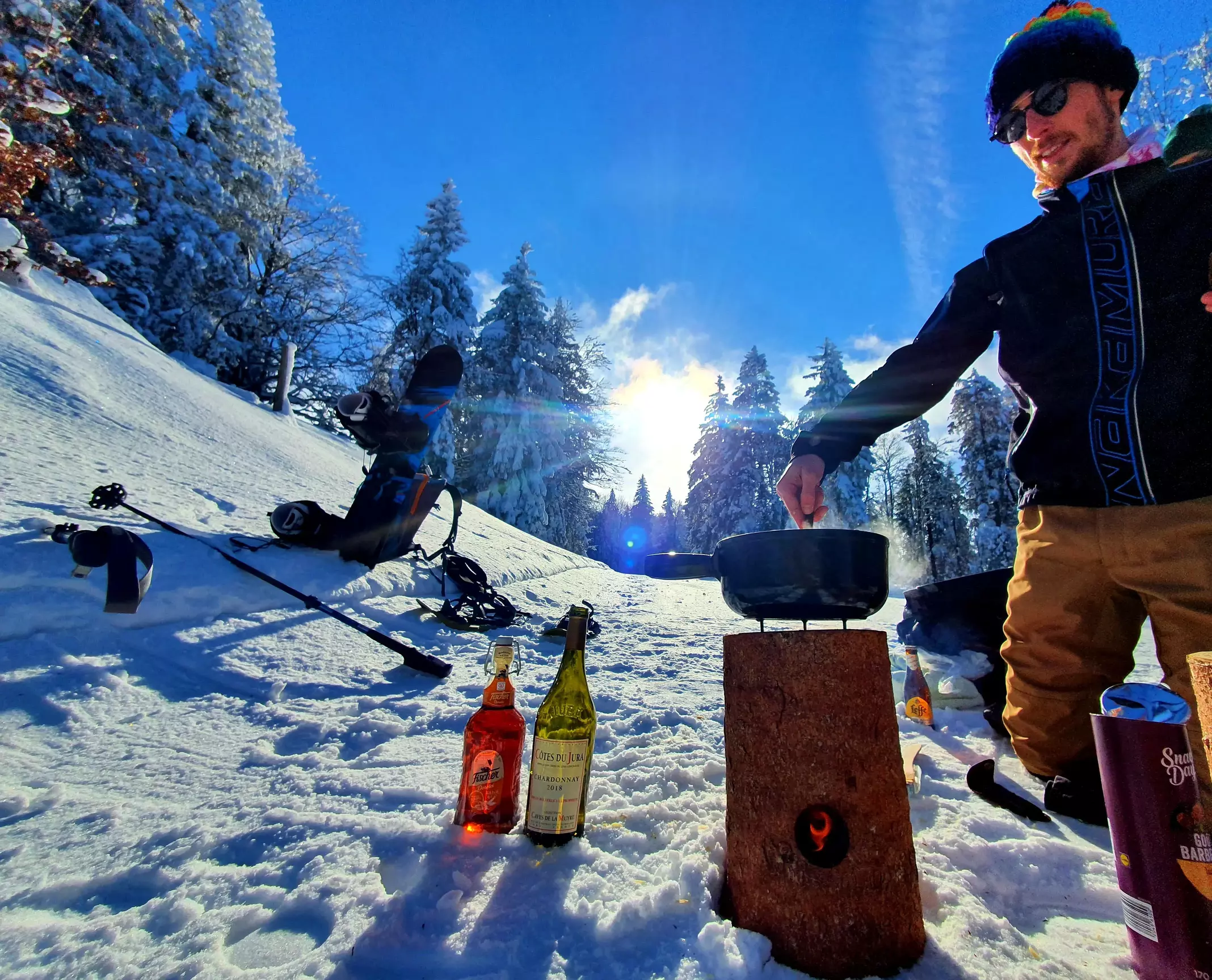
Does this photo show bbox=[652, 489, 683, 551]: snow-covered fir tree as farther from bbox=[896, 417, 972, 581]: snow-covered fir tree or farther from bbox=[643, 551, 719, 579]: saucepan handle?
bbox=[643, 551, 719, 579]: saucepan handle

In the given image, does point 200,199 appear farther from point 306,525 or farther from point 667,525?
point 667,525

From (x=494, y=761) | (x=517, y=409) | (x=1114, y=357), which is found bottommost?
(x=494, y=761)

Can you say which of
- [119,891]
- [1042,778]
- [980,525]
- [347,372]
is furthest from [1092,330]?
[980,525]

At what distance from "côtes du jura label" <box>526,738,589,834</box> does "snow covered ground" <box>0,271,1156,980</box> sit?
70mm

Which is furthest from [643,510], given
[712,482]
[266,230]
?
[266,230]

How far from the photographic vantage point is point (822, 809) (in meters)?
1.12

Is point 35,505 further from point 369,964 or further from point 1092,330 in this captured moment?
point 1092,330

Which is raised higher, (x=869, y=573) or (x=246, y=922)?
(x=869, y=573)

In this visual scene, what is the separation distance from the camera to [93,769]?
1718 mm

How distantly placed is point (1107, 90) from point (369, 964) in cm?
335

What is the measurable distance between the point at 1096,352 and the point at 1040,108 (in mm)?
936

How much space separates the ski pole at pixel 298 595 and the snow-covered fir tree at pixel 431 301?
15.3 meters

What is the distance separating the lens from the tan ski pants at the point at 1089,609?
159 centimetres

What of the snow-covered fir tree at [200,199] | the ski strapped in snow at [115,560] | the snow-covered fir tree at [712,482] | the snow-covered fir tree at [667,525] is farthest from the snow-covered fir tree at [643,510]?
the ski strapped in snow at [115,560]
